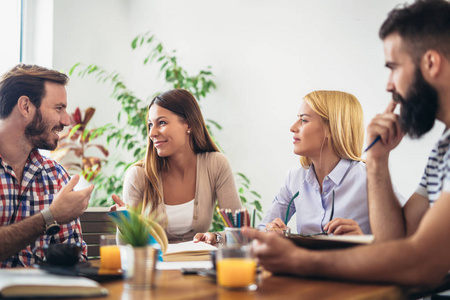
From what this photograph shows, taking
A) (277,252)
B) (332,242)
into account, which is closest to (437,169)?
(332,242)

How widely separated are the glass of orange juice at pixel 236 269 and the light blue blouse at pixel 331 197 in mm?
1115

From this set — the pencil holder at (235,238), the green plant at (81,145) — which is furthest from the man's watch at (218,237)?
the green plant at (81,145)

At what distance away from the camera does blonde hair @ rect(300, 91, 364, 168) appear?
2.21 m

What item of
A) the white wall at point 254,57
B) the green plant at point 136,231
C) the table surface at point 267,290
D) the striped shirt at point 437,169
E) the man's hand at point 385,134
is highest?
the white wall at point 254,57

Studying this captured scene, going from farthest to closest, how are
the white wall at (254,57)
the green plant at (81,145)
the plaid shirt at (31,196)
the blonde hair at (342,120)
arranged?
the green plant at (81,145)
the white wall at (254,57)
the blonde hair at (342,120)
the plaid shirt at (31,196)

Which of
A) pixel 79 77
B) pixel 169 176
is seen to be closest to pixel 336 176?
pixel 169 176

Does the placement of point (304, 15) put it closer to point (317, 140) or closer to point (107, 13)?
point (317, 140)

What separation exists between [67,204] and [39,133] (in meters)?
0.51

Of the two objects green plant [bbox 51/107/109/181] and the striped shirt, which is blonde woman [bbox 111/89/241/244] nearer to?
the striped shirt

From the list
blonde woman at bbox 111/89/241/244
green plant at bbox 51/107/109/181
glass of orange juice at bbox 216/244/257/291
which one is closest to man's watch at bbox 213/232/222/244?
blonde woman at bbox 111/89/241/244

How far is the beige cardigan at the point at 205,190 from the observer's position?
95.3 inches

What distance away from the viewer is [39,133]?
6.77 ft

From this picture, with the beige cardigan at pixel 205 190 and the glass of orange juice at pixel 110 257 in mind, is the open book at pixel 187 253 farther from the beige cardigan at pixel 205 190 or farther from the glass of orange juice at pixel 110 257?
the beige cardigan at pixel 205 190

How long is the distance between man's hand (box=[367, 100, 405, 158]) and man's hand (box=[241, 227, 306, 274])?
52 cm
